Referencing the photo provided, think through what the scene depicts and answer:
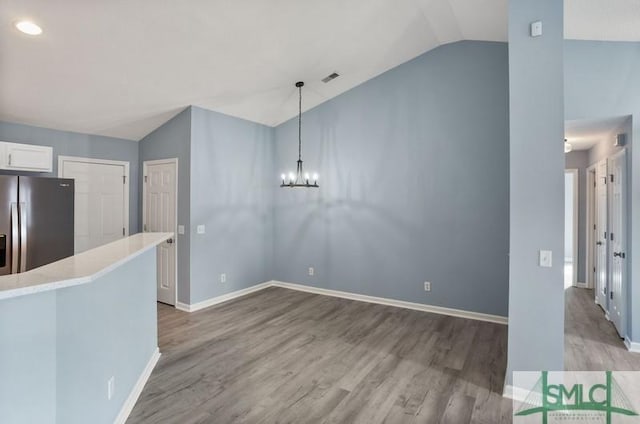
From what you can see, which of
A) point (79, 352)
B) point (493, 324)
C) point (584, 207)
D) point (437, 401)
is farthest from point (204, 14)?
point (584, 207)

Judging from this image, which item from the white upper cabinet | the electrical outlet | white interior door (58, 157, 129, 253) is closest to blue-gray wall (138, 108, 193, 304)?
white interior door (58, 157, 129, 253)

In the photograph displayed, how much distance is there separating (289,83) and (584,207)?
5720mm

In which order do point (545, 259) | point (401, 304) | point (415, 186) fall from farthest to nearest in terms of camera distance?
point (401, 304)
point (415, 186)
point (545, 259)

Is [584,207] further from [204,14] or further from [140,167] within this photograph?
[140,167]

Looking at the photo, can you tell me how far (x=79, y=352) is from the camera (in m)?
1.74

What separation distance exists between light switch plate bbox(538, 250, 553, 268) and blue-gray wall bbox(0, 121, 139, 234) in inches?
214

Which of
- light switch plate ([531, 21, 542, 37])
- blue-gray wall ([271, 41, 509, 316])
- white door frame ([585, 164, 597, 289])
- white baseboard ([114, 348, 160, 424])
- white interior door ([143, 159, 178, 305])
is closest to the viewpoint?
white baseboard ([114, 348, 160, 424])

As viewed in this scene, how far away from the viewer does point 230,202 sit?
5.30 m

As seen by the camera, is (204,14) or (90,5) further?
(204,14)

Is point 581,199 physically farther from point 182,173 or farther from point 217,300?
point 182,173

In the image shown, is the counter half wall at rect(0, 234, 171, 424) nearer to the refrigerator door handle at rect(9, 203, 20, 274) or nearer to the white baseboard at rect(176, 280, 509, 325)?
the refrigerator door handle at rect(9, 203, 20, 274)

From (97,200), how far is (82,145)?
0.81 m

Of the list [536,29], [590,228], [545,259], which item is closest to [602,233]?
[590,228]

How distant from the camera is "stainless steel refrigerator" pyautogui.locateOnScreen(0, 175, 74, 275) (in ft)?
11.4
